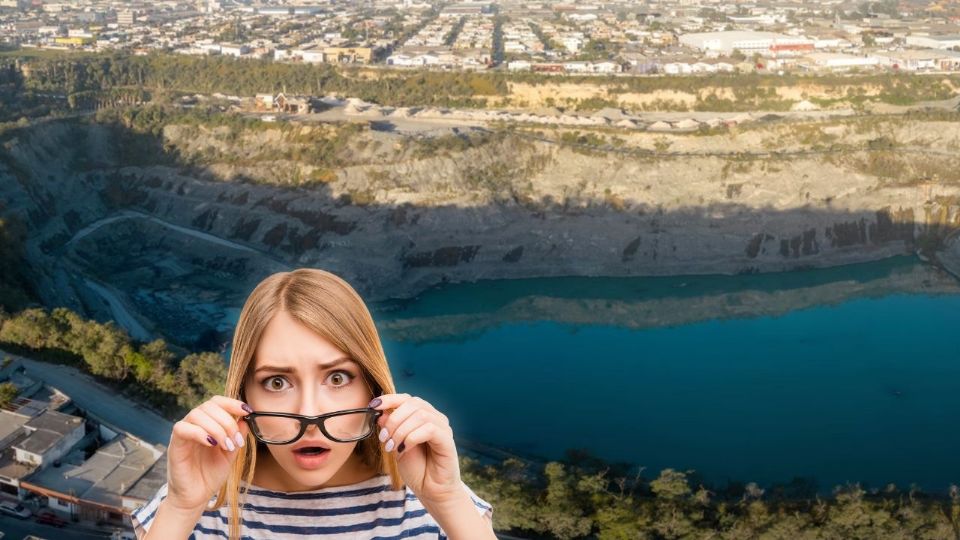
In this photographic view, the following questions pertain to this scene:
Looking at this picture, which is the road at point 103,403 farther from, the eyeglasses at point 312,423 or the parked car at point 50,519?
the eyeglasses at point 312,423

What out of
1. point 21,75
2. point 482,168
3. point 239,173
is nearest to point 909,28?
point 482,168

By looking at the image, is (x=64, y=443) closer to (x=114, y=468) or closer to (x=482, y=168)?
(x=114, y=468)

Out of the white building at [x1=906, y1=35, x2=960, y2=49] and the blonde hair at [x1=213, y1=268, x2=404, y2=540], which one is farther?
the white building at [x1=906, y1=35, x2=960, y2=49]

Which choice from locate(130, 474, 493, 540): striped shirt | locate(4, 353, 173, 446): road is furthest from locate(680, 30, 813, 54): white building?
locate(130, 474, 493, 540): striped shirt

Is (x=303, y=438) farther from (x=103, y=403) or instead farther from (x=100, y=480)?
(x=103, y=403)

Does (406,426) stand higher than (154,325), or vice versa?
(406,426)

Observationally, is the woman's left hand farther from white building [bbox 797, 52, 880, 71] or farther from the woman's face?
white building [bbox 797, 52, 880, 71]

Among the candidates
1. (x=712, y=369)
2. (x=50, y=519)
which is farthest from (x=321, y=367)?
(x=712, y=369)
